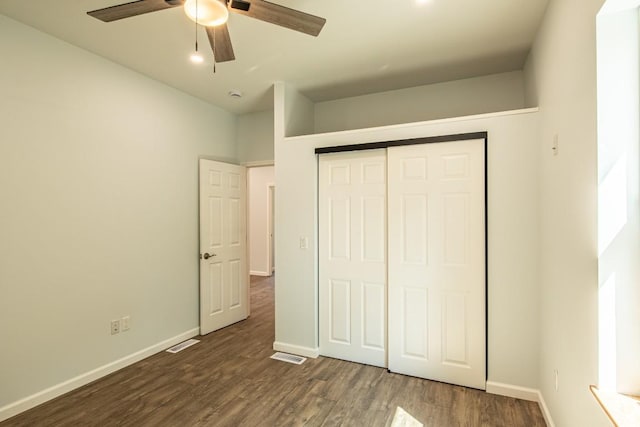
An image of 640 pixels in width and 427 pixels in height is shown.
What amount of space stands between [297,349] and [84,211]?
7.66 feet

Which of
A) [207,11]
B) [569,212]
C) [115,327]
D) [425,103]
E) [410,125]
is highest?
[425,103]

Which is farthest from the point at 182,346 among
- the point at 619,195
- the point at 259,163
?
the point at 619,195

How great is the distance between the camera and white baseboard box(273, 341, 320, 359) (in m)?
3.27

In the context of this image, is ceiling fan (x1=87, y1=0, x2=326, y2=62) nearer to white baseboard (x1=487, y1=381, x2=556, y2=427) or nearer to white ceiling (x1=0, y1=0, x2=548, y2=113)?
white ceiling (x1=0, y1=0, x2=548, y2=113)

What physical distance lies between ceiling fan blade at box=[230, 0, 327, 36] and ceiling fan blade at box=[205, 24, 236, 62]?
0.17 metres

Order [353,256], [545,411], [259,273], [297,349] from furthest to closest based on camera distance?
[259,273], [297,349], [353,256], [545,411]

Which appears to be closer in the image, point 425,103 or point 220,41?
point 220,41

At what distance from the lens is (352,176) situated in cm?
314

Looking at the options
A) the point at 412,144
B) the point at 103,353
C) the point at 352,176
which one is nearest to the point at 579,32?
the point at 412,144

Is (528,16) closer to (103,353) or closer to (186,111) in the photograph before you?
(186,111)

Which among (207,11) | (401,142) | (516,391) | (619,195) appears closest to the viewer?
(619,195)

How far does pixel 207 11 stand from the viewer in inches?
61.9

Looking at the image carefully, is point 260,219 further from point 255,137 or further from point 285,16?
point 285,16

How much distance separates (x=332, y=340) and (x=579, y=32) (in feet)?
9.64
